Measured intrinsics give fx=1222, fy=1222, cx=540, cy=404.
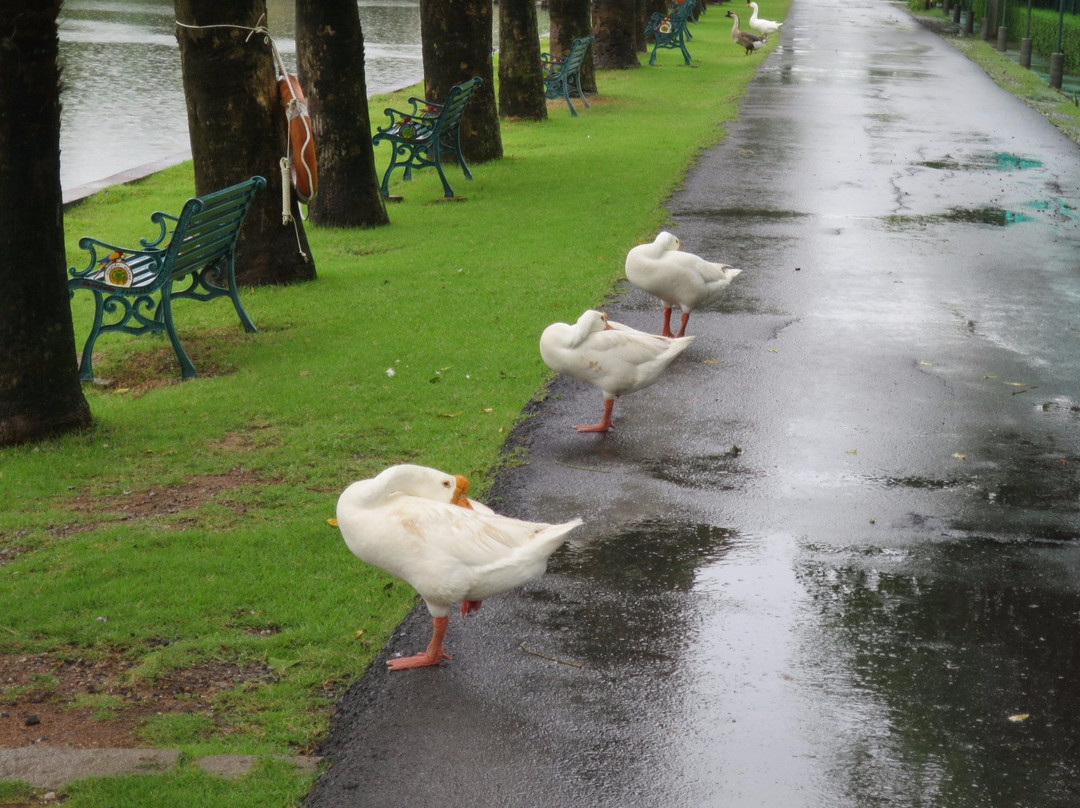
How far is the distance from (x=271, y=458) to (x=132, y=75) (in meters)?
21.3

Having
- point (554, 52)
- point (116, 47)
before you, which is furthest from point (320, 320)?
point (116, 47)

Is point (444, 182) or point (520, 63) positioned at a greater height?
point (520, 63)

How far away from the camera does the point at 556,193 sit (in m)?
14.4

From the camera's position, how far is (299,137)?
31.6ft

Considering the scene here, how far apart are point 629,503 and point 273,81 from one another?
5.46m

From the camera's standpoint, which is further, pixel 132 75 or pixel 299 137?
pixel 132 75

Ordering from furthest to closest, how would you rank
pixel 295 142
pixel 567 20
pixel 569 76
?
pixel 567 20 < pixel 569 76 < pixel 295 142

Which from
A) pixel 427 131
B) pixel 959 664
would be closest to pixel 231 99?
pixel 427 131

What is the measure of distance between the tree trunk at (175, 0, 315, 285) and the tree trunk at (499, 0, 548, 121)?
9.55 m

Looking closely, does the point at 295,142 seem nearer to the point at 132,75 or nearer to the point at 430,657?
the point at 430,657

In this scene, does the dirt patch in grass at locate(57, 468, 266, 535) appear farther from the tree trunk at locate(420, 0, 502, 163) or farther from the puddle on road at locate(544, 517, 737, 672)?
the tree trunk at locate(420, 0, 502, 163)

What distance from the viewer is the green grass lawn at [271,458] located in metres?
4.40

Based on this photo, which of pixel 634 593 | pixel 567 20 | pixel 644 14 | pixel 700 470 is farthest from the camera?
pixel 644 14

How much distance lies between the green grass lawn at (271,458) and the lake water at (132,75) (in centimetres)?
241
